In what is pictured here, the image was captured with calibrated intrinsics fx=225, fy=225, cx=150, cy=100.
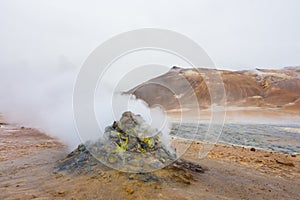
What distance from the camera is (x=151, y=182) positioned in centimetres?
396

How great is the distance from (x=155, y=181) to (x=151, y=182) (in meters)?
0.09

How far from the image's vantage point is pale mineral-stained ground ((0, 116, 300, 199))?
12.3 ft

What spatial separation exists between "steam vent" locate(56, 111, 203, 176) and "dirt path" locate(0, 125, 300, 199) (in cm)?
21

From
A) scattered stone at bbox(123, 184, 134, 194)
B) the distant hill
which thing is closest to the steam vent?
scattered stone at bbox(123, 184, 134, 194)

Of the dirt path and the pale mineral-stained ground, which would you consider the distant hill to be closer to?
the dirt path

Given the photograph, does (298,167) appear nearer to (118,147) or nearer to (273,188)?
(273,188)

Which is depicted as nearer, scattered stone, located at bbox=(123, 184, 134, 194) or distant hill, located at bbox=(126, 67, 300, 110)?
scattered stone, located at bbox=(123, 184, 134, 194)

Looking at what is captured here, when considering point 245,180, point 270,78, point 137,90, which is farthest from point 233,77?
point 245,180

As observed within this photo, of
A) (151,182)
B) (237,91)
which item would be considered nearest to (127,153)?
(151,182)

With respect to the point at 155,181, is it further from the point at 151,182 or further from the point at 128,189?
the point at 128,189

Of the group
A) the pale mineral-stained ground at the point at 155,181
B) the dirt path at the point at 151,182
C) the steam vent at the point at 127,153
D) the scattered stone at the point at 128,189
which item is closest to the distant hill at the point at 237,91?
the dirt path at the point at 151,182

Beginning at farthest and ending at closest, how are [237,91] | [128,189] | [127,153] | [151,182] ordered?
[237,91], [127,153], [151,182], [128,189]

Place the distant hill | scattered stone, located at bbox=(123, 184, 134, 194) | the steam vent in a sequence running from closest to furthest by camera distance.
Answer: scattered stone, located at bbox=(123, 184, 134, 194)
the steam vent
the distant hill

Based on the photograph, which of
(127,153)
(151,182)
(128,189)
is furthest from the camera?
(127,153)
